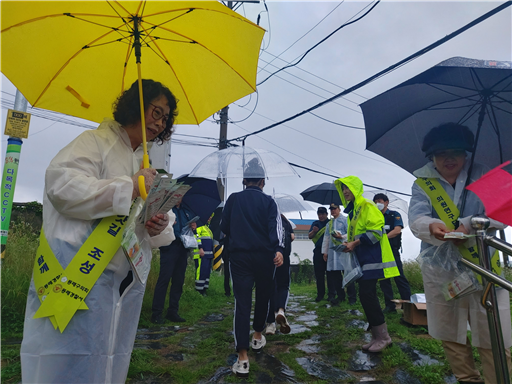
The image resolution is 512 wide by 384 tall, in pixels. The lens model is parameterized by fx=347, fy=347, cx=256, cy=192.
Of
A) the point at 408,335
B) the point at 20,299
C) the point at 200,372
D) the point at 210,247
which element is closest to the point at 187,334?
the point at 200,372

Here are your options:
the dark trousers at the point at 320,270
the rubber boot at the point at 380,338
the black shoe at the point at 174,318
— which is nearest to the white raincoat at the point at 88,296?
the rubber boot at the point at 380,338

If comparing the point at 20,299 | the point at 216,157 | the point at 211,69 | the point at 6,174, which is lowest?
the point at 20,299

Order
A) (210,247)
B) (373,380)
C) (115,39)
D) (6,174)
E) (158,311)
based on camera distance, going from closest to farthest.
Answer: (115,39)
(373,380)
(6,174)
(158,311)
(210,247)

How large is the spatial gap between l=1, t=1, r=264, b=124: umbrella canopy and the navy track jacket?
144 centimetres

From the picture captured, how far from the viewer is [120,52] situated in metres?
2.24

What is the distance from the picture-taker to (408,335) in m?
4.41

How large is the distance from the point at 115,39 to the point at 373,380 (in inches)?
134

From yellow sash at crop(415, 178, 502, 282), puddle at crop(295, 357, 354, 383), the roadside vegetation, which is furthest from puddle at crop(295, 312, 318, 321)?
yellow sash at crop(415, 178, 502, 282)

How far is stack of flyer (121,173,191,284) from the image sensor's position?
1513mm

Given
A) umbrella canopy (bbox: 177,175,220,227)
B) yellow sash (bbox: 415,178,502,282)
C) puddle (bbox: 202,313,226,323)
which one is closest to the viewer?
yellow sash (bbox: 415,178,502,282)

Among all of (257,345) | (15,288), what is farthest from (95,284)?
(15,288)

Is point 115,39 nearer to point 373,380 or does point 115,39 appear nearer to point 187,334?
point 373,380

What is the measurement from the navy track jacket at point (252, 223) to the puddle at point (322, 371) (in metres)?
1.17

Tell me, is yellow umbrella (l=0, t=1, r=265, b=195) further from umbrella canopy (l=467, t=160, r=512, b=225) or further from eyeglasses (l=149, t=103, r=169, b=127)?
umbrella canopy (l=467, t=160, r=512, b=225)
